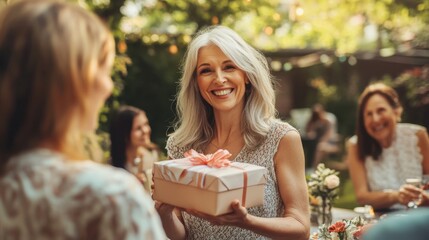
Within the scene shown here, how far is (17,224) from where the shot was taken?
1.07m

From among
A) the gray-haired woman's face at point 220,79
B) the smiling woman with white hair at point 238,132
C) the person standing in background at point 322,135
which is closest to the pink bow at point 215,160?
the smiling woman with white hair at point 238,132

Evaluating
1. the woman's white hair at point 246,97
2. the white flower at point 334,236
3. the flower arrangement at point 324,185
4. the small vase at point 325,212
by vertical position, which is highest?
the woman's white hair at point 246,97

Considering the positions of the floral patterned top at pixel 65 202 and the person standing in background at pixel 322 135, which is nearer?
the floral patterned top at pixel 65 202

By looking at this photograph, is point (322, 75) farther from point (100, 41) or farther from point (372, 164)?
point (100, 41)

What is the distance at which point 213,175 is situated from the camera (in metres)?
1.88

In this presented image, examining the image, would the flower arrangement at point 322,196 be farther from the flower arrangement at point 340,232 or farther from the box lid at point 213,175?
the box lid at point 213,175

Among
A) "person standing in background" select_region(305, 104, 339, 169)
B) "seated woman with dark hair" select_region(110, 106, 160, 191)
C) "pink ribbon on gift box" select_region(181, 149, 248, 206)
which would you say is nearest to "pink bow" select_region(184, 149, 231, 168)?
"pink ribbon on gift box" select_region(181, 149, 248, 206)

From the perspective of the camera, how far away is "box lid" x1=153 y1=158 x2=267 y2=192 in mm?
1877

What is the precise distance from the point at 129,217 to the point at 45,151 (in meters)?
0.21

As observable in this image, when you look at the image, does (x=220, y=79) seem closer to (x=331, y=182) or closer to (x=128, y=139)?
(x=331, y=182)

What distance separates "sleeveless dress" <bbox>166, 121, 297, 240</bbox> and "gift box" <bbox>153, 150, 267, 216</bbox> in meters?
0.26

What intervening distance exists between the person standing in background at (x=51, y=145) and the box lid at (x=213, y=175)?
75 centimetres

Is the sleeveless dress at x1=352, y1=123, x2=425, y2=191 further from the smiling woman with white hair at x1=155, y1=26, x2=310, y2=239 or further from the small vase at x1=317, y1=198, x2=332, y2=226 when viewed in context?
the smiling woman with white hair at x1=155, y1=26, x2=310, y2=239

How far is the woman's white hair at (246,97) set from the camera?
2.38 meters
